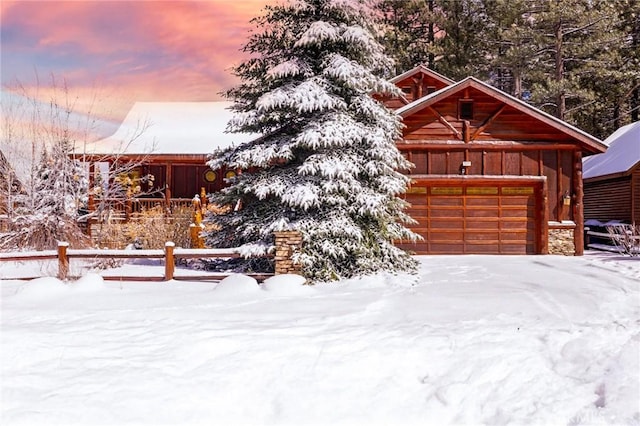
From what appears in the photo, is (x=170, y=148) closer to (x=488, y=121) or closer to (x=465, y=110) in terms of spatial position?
(x=465, y=110)

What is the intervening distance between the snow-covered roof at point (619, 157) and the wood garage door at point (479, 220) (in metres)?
7.94

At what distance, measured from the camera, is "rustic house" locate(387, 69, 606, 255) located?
16625 millimetres

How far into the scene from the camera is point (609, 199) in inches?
926

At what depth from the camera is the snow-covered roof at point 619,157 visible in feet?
71.4

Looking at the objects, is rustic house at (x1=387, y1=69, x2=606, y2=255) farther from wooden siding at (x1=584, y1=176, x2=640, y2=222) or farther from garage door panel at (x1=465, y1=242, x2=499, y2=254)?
wooden siding at (x1=584, y1=176, x2=640, y2=222)

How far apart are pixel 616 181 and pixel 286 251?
64.0ft

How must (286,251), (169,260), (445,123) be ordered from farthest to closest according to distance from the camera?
(445,123) → (169,260) → (286,251)

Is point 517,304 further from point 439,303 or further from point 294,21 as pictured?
point 294,21

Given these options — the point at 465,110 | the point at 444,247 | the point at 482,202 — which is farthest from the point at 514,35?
the point at 444,247

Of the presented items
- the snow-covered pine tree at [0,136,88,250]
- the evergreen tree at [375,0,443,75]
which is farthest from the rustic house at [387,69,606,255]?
the evergreen tree at [375,0,443,75]

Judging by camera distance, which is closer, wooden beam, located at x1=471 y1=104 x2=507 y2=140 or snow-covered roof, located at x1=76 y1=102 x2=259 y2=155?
wooden beam, located at x1=471 y1=104 x2=507 y2=140

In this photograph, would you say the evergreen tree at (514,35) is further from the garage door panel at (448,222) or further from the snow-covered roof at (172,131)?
the snow-covered roof at (172,131)

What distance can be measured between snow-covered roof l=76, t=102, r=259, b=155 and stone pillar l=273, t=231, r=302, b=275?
335 inches

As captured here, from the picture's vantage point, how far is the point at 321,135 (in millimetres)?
10641
